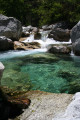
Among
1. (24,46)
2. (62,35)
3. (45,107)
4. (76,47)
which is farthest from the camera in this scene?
(62,35)

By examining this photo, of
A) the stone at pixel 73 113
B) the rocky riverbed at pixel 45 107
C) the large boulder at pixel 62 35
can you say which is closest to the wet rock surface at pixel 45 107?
the rocky riverbed at pixel 45 107

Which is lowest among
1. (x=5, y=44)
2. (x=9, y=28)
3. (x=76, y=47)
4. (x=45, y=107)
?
(x=45, y=107)

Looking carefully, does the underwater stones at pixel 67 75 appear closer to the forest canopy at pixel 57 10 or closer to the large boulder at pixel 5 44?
the large boulder at pixel 5 44

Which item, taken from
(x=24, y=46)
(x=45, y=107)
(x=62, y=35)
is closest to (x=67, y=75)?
(x=45, y=107)

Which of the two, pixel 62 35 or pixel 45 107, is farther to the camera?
pixel 62 35

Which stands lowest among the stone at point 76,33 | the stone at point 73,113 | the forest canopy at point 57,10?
the stone at point 73,113

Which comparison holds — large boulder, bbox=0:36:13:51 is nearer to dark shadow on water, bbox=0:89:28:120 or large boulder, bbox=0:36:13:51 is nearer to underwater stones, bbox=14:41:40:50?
underwater stones, bbox=14:41:40:50

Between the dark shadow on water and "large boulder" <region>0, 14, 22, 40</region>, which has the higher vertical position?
"large boulder" <region>0, 14, 22, 40</region>

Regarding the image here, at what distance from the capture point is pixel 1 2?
103 ft


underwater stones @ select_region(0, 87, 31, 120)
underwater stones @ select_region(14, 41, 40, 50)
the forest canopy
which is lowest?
underwater stones @ select_region(14, 41, 40, 50)

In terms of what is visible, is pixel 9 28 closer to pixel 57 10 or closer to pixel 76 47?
pixel 76 47

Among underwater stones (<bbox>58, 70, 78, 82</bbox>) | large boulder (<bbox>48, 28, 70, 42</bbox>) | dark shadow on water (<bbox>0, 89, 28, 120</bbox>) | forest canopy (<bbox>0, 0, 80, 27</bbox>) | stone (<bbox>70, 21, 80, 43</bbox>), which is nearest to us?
dark shadow on water (<bbox>0, 89, 28, 120</bbox>)

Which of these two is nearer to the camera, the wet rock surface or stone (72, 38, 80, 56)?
the wet rock surface

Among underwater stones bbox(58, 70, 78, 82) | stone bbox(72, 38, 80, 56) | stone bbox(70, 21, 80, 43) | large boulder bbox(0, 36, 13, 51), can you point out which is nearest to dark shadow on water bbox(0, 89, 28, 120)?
→ underwater stones bbox(58, 70, 78, 82)
